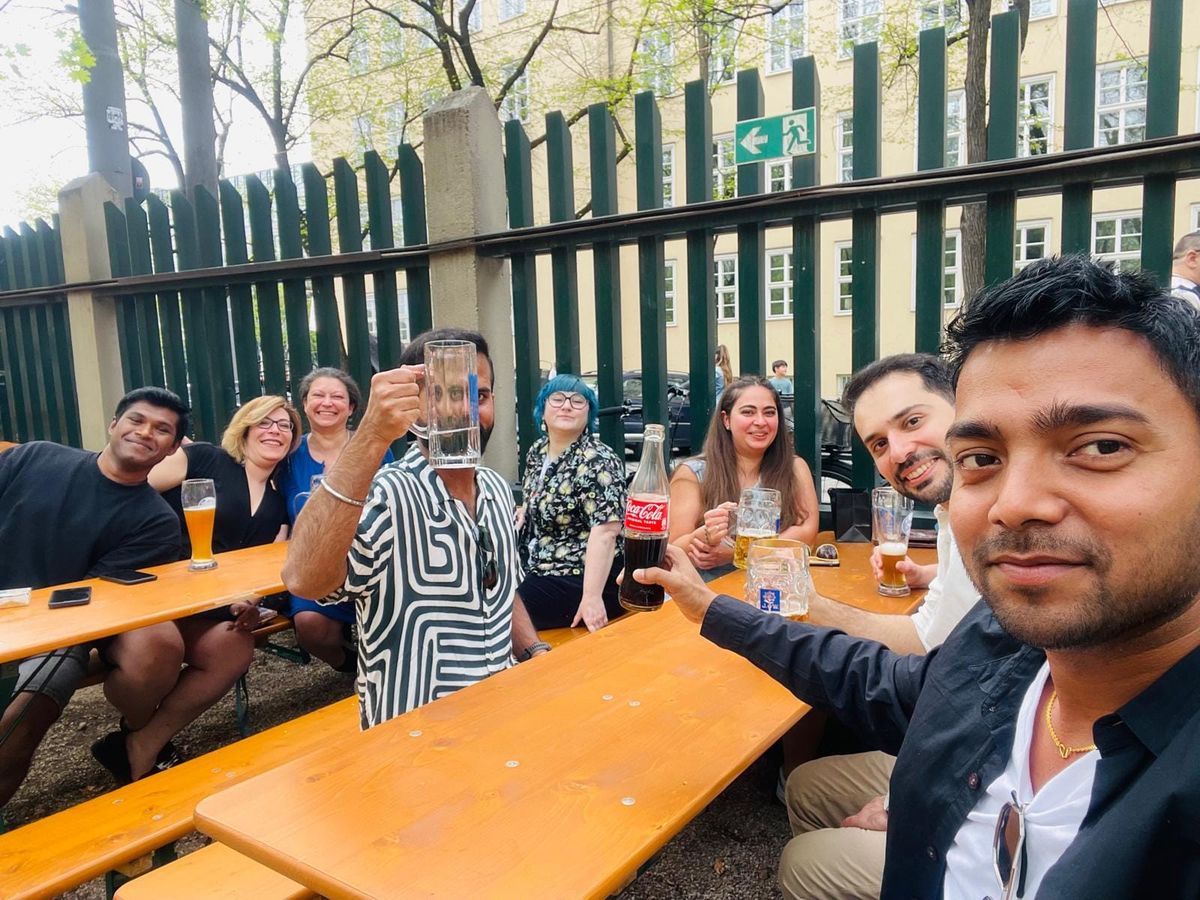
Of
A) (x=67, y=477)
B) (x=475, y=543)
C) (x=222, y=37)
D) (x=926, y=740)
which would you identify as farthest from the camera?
(x=222, y=37)

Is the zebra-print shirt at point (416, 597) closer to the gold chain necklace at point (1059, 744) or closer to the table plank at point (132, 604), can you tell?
the table plank at point (132, 604)

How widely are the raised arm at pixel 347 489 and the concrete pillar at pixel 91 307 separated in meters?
6.10

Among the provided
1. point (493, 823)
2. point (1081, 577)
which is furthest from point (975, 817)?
point (493, 823)

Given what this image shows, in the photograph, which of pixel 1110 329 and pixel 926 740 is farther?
pixel 926 740

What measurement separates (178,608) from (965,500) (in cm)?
270

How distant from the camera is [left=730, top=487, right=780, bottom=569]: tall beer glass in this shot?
2.92 metres

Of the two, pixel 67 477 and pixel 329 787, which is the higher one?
pixel 67 477

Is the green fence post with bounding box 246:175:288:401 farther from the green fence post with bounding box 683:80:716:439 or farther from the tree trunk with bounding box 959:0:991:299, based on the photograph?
the tree trunk with bounding box 959:0:991:299

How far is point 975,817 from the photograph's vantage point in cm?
123

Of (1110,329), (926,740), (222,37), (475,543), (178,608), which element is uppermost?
(222,37)

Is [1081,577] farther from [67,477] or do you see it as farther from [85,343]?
[85,343]

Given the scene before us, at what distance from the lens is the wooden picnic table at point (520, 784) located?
117 centimetres

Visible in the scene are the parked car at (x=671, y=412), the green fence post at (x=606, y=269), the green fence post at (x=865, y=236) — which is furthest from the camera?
the parked car at (x=671, y=412)

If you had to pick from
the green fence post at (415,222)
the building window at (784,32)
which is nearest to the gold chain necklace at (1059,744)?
the green fence post at (415,222)
